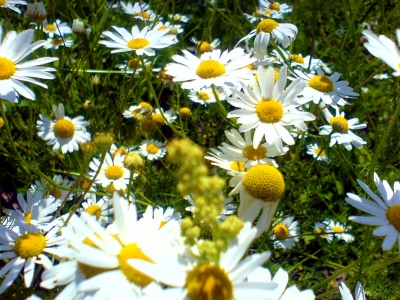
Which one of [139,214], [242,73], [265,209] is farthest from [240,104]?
[139,214]

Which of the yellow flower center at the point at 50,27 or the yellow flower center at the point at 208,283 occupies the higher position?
the yellow flower center at the point at 50,27

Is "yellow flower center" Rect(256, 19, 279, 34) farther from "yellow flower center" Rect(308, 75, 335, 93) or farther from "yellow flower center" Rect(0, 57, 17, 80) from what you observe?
"yellow flower center" Rect(0, 57, 17, 80)

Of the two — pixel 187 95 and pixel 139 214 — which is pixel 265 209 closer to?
pixel 139 214

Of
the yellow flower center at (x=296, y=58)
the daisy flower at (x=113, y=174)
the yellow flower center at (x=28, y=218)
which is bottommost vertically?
the yellow flower center at (x=28, y=218)

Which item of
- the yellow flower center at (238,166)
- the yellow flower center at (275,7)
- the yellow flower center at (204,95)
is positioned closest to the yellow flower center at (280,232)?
the yellow flower center at (238,166)

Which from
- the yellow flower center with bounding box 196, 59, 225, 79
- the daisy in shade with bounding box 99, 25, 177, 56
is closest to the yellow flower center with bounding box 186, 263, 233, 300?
the yellow flower center with bounding box 196, 59, 225, 79

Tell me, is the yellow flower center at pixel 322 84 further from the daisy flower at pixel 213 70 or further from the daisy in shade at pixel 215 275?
the daisy in shade at pixel 215 275

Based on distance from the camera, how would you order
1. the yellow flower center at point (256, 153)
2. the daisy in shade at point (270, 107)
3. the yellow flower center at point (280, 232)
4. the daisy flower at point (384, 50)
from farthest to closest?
the yellow flower center at point (280, 232), the yellow flower center at point (256, 153), the daisy in shade at point (270, 107), the daisy flower at point (384, 50)

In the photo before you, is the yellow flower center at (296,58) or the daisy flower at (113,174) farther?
the yellow flower center at (296,58)
